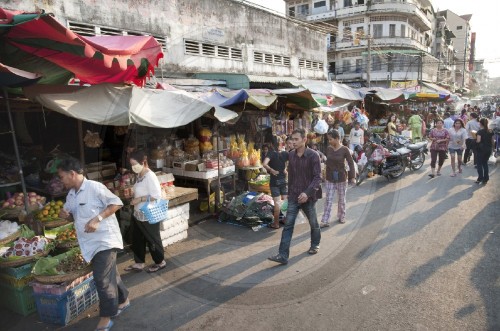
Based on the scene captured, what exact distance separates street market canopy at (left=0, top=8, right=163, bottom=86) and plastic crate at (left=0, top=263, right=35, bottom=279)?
2.31 metres

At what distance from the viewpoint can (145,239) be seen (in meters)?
4.65

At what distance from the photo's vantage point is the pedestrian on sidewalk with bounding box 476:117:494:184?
28.2ft

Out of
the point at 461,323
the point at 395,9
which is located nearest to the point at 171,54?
the point at 461,323

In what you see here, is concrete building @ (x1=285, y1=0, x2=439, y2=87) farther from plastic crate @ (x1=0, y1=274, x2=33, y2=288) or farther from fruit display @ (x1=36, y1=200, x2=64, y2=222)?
plastic crate @ (x1=0, y1=274, x2=33, y2=288)

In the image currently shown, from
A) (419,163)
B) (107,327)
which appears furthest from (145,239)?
(419,163)

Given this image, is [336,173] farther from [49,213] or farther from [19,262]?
[19,262]

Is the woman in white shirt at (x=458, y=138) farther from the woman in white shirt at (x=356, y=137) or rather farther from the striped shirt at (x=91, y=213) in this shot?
the striped shirt at (x=91, y=213)

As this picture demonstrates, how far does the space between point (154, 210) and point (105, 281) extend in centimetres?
126

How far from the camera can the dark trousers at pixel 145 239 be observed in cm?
452

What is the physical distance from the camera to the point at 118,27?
31.4 feet

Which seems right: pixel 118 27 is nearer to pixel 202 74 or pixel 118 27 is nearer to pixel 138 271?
pixel 202 74

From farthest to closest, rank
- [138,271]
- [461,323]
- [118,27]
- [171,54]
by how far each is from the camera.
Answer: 1. [171,54]
2. [118,27]
3. [138,271]
4. [461,323]

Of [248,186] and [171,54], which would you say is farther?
[171,54]

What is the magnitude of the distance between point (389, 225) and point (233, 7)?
10.9m
